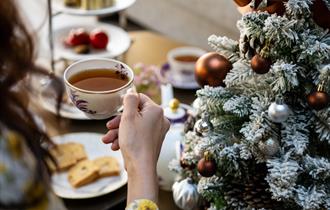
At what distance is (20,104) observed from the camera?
838 millimetres

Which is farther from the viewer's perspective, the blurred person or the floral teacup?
the floral teacup

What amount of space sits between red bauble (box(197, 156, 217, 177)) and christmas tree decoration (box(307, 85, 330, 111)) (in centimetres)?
24

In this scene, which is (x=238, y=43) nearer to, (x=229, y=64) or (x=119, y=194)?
(x=229, y=64)

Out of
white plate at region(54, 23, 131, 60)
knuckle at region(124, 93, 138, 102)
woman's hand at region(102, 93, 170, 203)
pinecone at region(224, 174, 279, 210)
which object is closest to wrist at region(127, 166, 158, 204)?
woman's hand at region(102, 93, 170, 203)

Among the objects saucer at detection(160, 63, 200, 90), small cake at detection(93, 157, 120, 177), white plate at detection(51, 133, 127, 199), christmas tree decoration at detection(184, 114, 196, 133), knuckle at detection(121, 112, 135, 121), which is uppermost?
knuckle at detection(121, 112, 135, 121)

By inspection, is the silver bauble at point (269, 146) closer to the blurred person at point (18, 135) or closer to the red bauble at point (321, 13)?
the red bauble at point (321, 13)

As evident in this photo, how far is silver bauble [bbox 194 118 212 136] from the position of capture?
116 centimetres

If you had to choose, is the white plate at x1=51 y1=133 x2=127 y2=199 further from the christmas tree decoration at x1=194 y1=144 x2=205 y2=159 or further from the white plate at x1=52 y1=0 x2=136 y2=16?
the white plate at x1=52 y1=0 x2=136 y2=16

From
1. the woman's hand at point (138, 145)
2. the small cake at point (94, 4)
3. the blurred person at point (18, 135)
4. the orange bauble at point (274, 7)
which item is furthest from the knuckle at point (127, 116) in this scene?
the small cake at point (94, 4)

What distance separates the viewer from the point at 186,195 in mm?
1271

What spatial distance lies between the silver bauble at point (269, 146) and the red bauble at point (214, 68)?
176 mm

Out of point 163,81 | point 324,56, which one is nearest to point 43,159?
point 324,56

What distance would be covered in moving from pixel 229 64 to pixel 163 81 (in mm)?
512

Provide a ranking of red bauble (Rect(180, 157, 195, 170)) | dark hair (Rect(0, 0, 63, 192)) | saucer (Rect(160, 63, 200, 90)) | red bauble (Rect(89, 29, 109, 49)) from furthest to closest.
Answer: red bauble (Rect(89, 29, 109, 49)), saucer (Rect(160, 63, 200, 90)), red bauble (Rect(180, 157, 195, 170)), dark hair (Rect(0, 0, 63, 192))
